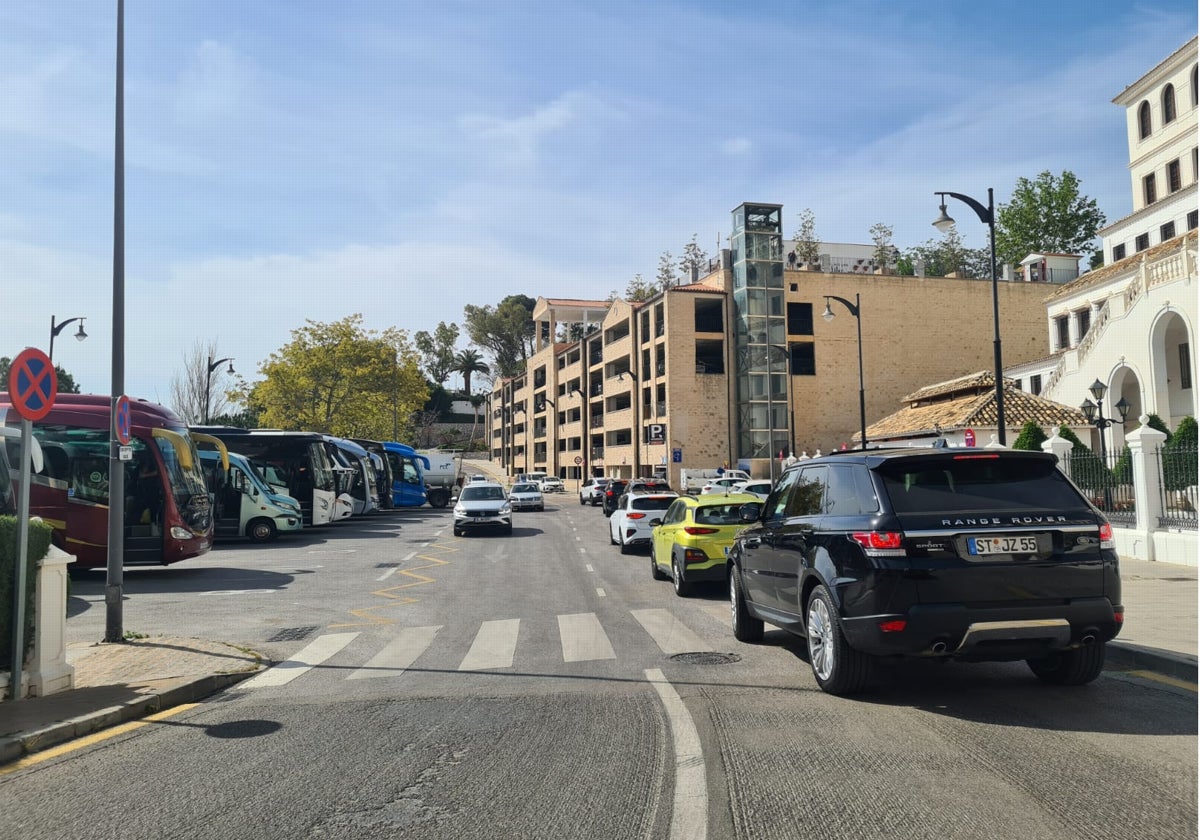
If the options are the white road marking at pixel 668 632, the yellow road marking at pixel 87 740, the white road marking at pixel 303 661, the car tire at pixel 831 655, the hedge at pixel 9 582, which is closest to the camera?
the yellow road marking at pixel 87 740

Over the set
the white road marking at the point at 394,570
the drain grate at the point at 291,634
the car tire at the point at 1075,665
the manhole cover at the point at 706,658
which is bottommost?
the white road marking at the point at 394,570

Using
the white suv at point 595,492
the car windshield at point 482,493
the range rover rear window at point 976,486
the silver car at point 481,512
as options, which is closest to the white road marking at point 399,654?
the range rover rear window at point 976,486

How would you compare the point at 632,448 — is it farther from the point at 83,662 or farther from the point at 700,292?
the point at 83,662

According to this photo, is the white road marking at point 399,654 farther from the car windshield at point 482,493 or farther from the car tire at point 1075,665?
the car windshield at point 482,493

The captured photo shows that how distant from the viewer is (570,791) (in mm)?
4879

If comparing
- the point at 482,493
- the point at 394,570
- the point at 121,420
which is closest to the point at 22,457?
the point at 121,420

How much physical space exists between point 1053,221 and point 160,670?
7482 centimetres

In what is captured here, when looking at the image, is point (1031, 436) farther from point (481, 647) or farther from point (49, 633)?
point (49, 633)

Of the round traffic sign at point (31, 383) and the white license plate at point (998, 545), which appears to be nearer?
the white license plate at point (998, 545)

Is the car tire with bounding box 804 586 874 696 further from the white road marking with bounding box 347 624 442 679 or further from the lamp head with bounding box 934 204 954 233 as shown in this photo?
the lamp head with bounding box 934 204 954 233

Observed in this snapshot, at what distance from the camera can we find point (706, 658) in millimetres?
8945

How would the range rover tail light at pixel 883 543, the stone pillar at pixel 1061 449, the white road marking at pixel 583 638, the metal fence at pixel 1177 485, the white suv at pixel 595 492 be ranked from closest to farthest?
the range rover tail light at pixel 883 543 < the white road marking at pixel 583 638 < the metal fence at pixel 1177 485 < the stone pillar at pixel 1061 449 < the white suv at pixel 595 492

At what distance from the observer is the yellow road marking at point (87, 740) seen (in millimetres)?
5871

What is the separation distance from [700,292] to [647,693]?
50906 mm
